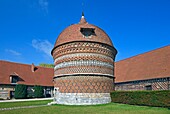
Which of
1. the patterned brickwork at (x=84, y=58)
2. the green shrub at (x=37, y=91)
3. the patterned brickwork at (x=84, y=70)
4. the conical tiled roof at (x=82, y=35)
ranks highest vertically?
the conical tiled roof at (x=82, y=35)

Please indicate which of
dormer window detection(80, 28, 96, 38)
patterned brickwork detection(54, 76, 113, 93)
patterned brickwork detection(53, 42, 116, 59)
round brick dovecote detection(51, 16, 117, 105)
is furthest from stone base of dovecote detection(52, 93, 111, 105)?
dormer window detection(80, 28, 96, 38)

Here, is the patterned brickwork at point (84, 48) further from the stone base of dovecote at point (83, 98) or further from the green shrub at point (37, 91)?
the green shrub at point (37, 91)

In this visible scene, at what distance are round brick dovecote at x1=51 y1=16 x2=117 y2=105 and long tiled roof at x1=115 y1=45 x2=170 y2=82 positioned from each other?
491 cm

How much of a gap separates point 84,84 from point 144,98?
6761 millimetres

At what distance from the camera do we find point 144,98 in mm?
17000

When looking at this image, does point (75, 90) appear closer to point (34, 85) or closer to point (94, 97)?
point (94, 97)

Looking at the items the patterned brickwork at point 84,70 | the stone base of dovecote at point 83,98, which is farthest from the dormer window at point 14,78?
the stone base of dovecote at point 83,98

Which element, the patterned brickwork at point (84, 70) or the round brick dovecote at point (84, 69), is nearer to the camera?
the round brick dovecote at point (84, 69)

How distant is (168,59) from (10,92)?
1012 inches

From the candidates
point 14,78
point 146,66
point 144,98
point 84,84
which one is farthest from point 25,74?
point 144,98

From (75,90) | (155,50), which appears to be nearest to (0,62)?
(75,90)

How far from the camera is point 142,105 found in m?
17.2

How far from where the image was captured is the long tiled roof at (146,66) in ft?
68.5

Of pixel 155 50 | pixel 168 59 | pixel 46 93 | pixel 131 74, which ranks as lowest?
pixel 46 93
